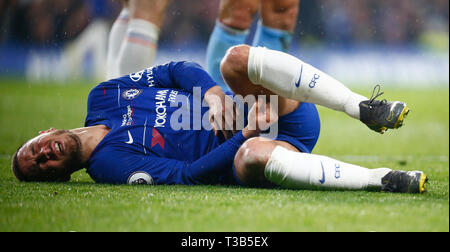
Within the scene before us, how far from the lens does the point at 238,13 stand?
13.0ft

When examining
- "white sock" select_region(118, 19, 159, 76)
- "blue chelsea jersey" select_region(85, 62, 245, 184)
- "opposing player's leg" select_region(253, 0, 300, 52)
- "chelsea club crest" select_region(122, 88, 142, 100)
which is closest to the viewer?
"blue chelsea jersey" select_region(85, 62, 245, 184)

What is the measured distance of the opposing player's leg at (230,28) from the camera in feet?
13.0

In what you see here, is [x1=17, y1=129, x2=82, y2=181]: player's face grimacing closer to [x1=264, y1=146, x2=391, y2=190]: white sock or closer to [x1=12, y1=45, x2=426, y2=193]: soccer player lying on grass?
[x1=12, y1=45, x2=426, y2=193]: soccer player lying on grass

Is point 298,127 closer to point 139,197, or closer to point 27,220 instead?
point 139,197

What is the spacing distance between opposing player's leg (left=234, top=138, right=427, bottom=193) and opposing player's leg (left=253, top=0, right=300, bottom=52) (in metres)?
→ 1.52

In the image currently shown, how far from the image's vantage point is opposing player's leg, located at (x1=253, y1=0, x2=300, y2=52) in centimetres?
370

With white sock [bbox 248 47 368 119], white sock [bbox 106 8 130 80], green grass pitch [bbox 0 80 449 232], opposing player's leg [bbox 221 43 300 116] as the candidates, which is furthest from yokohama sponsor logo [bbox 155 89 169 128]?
white sock [bbox 106 8 130 80]

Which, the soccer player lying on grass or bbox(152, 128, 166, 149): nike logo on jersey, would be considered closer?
the soccer player lying on grass

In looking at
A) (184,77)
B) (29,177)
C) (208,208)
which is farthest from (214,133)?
(29,177)

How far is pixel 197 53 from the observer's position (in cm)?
1470

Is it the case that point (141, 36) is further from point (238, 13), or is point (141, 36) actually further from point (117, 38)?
point (238, 13)

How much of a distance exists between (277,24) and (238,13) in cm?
38

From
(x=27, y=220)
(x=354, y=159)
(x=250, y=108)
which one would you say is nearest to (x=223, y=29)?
(x=354, y=159)

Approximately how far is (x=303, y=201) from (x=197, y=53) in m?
12.8
